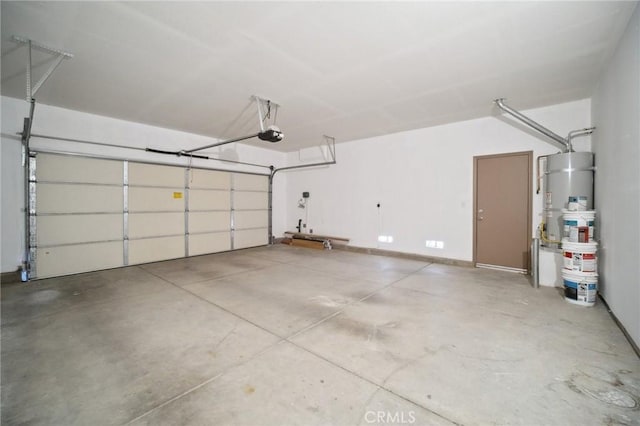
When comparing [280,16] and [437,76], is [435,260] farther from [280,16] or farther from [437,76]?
[280,16]

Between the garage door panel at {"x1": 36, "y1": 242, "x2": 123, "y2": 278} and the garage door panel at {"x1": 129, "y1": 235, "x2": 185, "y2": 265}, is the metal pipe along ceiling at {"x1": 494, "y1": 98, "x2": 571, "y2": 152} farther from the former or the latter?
the garage door panel at {"x1": 36, "y1": 242, "x2": 123, "y2": 278}

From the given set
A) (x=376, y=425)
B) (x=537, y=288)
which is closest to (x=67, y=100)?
(x=376, y=425)

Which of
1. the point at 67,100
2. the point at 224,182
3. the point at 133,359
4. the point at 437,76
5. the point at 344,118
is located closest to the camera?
the point at 133,359

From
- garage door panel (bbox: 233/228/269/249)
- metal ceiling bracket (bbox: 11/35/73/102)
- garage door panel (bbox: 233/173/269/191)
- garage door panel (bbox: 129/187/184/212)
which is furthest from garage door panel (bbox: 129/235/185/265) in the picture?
metal ceiling bracket (bbox: 11/35/73/102)

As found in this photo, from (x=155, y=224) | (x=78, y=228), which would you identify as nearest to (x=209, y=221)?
(x=155, y=224)

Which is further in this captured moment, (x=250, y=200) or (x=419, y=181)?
(x=250, y=200)

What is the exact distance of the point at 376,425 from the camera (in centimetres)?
144

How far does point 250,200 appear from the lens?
7613mm

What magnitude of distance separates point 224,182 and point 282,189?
2109 mm

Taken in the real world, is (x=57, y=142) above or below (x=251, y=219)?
above

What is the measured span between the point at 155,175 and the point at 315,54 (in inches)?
183

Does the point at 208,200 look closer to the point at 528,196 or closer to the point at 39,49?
the point at 39,49

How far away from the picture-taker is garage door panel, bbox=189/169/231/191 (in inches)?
250

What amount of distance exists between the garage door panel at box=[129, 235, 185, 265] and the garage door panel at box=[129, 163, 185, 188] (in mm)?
1237
